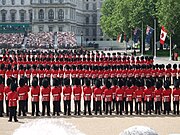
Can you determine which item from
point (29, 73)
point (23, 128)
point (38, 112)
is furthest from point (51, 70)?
point (23, 128)

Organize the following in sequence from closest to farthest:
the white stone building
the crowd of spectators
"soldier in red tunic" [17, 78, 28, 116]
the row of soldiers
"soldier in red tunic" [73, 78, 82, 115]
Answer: "soldier in red tunic" [17, 78, 28, 116] < the row of soldiers < "soldier in red tunic" [73, 78, 82, 115] < the crowd of spectators < the white stone building

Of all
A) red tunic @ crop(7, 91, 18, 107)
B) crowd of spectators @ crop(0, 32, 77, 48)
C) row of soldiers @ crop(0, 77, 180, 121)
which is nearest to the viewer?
red tunic @ crop(7, 91, 18, 107)

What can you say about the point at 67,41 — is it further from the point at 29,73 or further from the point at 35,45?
the point at 29,73

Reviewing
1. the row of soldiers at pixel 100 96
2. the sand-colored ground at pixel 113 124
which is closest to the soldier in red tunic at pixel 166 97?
the row of soldiers at pixel 100 96

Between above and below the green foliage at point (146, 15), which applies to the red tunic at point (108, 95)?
below

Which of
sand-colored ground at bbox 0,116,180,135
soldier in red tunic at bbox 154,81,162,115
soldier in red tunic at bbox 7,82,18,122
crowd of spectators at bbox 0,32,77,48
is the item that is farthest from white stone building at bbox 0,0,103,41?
sand-colored ground at bbox 0,116,180,135

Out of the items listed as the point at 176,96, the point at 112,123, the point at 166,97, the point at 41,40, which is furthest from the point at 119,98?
the point at 41,40

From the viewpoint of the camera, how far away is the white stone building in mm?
122312

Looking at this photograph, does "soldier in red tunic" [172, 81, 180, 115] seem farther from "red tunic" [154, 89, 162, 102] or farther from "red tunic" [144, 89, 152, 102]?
"red tunic" [144, 89, 152, 102]

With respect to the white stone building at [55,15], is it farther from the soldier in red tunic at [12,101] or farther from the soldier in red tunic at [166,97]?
the soldier in red tunic at [12,101]

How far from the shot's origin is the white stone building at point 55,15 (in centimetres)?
12231

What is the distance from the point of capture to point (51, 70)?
88.9ft

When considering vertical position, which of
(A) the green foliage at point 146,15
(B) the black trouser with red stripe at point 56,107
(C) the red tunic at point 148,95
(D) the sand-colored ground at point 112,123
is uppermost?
(A) the green foliage at point 146,15

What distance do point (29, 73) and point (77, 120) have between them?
12.3 metres
